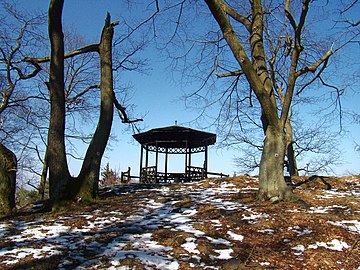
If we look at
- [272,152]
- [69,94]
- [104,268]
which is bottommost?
[104,268]

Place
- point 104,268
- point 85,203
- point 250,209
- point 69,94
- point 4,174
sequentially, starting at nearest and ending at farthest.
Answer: point 104,268 < point 250,209 < point 4,174 < point 85,203 < point 69,94

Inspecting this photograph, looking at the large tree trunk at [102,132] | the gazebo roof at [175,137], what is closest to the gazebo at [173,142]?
the gazebo roof at [175,137]

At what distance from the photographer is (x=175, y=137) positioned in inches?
725

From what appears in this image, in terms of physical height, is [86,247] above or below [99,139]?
below

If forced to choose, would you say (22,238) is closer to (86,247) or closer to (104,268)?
(86,247)

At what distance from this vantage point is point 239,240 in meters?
4.38

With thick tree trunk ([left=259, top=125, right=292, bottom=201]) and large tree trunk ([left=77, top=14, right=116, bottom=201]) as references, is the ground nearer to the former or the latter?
thick tree trunk ([left=259, top=125, right=292, bottom=201])

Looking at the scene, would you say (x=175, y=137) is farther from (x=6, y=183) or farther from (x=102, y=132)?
(x=6, y=183)

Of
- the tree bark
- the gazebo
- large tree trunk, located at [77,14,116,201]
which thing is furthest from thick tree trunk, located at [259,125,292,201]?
the gazebo

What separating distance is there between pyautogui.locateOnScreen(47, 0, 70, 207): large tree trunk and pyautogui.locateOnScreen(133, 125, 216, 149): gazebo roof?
9490 mm

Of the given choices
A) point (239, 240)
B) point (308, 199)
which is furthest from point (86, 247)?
point (308, 199)

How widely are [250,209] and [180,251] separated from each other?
8.80 ft

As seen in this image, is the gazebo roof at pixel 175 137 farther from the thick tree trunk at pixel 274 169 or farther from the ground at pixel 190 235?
the thick tree trunk at pixel 274 169

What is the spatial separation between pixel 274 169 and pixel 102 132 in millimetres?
4452
